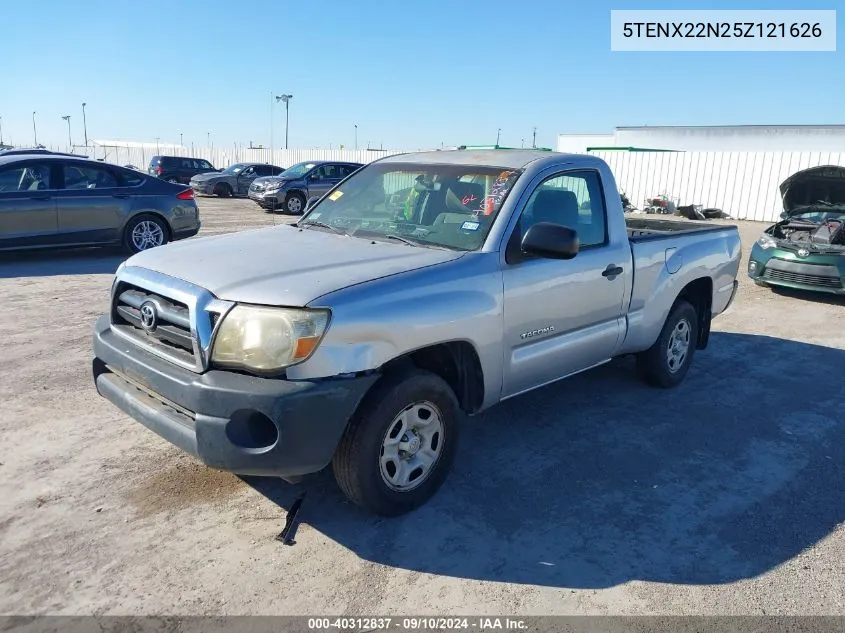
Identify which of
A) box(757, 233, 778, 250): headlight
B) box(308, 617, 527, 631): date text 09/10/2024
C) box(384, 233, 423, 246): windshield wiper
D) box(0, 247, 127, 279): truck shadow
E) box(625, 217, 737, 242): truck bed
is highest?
box(384, 233, 423, 246): windshield wiper

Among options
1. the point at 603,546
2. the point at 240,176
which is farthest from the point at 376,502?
the point at 240,176

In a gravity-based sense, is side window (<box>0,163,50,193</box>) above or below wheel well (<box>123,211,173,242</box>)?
above

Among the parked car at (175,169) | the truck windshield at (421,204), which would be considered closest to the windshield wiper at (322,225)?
the truck windshield at (421,204)

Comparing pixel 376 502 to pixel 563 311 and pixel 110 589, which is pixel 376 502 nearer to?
pixel 110 589

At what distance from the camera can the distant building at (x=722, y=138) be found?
162 feet

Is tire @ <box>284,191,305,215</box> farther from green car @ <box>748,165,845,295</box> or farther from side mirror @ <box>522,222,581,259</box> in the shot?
side mirror @ <box>522,222,581,259</box>

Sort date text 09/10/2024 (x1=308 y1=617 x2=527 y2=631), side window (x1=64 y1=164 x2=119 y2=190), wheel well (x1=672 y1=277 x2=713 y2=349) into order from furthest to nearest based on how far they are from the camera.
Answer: side window (x1=64 y1=164 x2=119 y2=190) < wheel well (x1=672 y1=277 x2=713 y2=349) < date text 09/10/2024 (x1=308 y1=617 x2=527 y2=631)

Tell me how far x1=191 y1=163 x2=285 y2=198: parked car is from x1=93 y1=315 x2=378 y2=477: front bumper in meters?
24.3

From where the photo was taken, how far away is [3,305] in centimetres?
737

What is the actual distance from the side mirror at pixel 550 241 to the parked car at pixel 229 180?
24014mm

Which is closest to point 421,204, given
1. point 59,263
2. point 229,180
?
point 59,263

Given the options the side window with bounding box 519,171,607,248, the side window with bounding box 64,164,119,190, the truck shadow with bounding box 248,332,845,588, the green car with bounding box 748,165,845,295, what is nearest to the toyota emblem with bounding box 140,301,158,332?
the truck shadow with bounding box 248,332,845,588

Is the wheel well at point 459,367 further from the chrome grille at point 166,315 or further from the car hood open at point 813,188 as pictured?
the car hood open at point 813,188

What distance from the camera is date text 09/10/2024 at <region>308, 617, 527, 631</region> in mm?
2732
